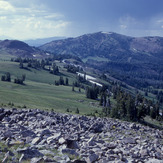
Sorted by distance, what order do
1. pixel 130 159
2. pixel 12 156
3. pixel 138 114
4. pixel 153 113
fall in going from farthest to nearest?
1. pixel 153 113
2. pixel 138 114
3. pixel 130 159
4. pixel 12 156

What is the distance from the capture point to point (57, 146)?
19.4 metres

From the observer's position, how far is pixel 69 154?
1761 cm

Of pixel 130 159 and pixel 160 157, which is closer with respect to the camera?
pixel 130 159

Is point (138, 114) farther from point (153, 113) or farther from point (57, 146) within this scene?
point (57, 146)

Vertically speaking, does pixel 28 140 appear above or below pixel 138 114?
above

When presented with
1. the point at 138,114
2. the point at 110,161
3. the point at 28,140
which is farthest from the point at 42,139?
the point at 138,114

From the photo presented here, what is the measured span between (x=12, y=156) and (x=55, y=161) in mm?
3446

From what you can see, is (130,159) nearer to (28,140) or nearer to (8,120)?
(28,140)

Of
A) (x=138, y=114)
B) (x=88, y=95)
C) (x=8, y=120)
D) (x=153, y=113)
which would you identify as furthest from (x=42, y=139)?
(x=88, y=95)

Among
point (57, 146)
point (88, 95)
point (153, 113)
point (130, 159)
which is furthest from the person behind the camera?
point (88, 95)

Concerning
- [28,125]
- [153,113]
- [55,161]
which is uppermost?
[55,161]

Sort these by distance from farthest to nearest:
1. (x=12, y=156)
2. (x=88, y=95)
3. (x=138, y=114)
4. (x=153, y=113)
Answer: (x=88, y=95) → (x=153, y=113) → (x=138, y=114) → (x=12, y=156)

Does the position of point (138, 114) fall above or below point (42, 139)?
below

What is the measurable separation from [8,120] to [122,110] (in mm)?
67001
